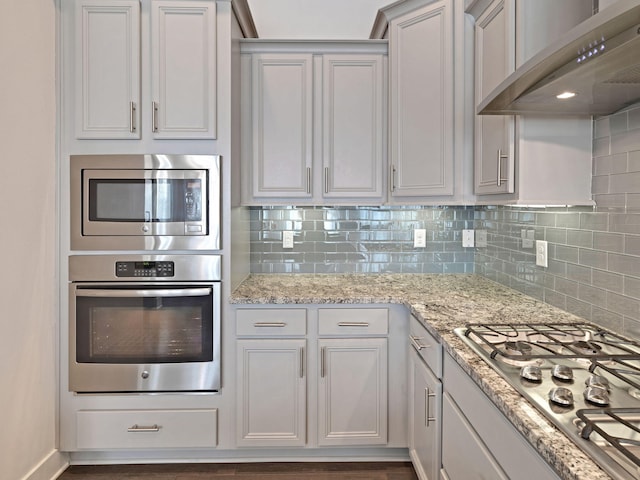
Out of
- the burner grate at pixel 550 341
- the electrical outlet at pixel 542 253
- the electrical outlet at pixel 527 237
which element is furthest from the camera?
the electrical outlet at pixel 527 237

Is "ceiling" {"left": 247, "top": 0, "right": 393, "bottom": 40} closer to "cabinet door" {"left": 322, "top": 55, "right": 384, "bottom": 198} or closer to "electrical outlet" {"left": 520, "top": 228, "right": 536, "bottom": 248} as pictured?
"cabinet door" {"left": 322, "top": 55, "right": 384, "bottom": 198}

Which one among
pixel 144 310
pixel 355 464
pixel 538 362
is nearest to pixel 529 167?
pixel 538 362

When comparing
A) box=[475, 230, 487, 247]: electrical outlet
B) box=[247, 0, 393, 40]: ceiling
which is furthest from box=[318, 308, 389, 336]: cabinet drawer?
box=[247, 0, 393, 40]: ceiling

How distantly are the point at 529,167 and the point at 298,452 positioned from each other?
5.87 feet

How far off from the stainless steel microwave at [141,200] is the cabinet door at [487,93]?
4.25 feet

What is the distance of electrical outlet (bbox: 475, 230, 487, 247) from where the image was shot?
2.64 metres

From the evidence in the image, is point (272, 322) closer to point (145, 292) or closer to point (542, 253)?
point (145, 292)

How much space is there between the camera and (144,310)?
213 cm

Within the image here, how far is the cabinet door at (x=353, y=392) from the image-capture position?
2.17m

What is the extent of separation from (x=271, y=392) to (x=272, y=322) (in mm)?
359

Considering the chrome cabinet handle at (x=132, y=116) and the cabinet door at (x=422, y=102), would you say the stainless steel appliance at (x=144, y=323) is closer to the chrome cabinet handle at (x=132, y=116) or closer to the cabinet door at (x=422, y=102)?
the chrome cabinet handle at (x=132, y=116)

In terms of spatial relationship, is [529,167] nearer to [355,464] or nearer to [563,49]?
[563,49]

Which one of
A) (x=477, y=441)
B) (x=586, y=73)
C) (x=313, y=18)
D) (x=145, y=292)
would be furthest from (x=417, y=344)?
(x=313, y=18)

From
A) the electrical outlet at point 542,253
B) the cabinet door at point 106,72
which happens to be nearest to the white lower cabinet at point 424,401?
Result: the electrical outlet at point 542,253
